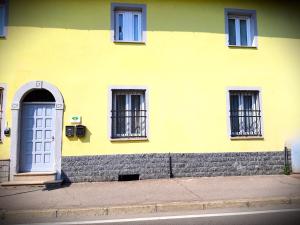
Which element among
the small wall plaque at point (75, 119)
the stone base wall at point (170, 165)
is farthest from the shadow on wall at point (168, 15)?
the stone base wall at point (170, 165)

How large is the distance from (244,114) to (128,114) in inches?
156

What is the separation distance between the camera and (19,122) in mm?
9031

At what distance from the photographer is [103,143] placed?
9219mm

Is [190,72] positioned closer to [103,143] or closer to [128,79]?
[128,79]

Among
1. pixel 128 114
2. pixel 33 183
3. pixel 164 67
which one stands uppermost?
pixel 164 67

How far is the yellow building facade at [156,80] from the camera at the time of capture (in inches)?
360

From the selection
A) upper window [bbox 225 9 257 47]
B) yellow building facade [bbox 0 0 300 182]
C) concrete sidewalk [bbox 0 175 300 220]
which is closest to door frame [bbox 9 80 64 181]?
yellow building facade [bbox 0 0 300 182]

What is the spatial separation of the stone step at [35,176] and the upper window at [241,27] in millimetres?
7239

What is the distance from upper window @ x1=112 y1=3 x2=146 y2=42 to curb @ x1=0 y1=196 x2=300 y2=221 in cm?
557

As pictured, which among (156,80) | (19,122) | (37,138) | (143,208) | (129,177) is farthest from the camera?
(156,80)

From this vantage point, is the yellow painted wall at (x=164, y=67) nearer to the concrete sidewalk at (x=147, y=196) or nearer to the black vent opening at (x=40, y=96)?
the black vent opening at (x=40, y=96)

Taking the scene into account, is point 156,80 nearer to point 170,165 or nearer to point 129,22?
point 129,22

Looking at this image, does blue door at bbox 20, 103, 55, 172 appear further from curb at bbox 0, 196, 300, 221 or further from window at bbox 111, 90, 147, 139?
curb at bbox 0, 196, 300, 221

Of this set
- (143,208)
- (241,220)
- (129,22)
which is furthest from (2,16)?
(241,220)
